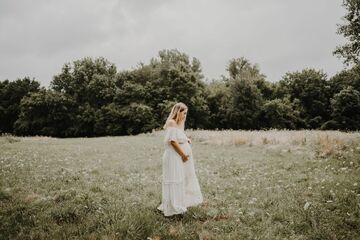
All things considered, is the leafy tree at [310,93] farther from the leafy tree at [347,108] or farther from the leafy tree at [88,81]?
the leafy tree at [88,81]

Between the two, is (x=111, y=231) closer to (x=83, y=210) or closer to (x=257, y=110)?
(x=83, y=210)

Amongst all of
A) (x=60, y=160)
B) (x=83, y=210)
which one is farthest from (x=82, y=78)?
(x=83, y=210)

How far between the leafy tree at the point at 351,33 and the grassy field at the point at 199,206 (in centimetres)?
1027

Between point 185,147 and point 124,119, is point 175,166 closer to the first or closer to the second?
point 185,147

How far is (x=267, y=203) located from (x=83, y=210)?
4669 millimetres

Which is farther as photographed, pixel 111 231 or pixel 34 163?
pixel 34 163

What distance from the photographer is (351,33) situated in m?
21.8

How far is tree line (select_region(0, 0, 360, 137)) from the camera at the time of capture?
56.8 m

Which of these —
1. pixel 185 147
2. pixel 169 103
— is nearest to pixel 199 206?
pixel 185 147

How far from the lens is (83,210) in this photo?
288 inches

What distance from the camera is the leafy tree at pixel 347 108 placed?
5481 cm

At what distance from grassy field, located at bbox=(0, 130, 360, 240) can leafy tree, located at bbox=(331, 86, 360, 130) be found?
46075mm

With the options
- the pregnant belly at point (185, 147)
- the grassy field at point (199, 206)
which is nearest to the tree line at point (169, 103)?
the grassy field at point (199, 206)

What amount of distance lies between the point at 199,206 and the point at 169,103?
4944 centimetres
